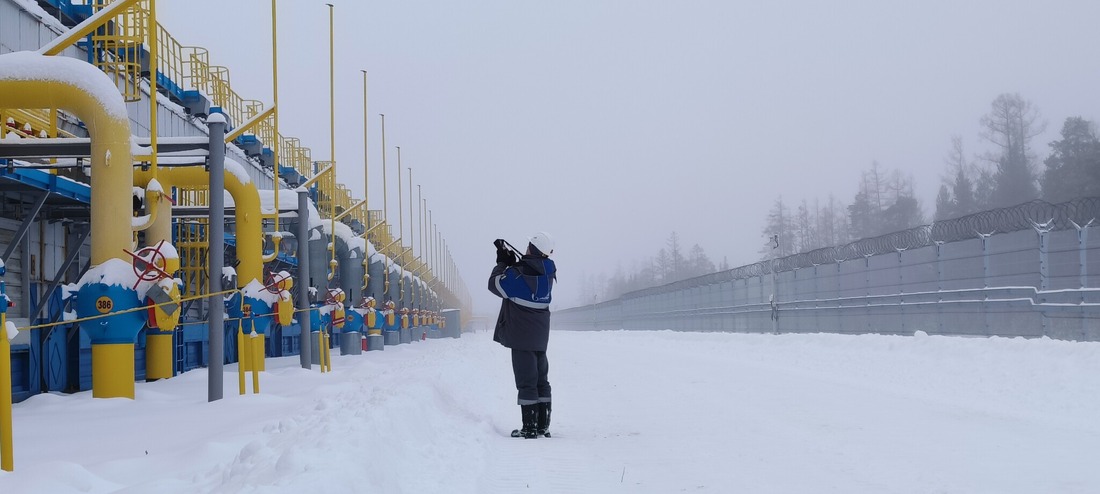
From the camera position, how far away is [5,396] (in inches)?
238

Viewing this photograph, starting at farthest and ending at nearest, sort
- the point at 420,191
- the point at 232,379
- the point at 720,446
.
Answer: the point at 420,191 < the point at 232,379 < the point at 720,446

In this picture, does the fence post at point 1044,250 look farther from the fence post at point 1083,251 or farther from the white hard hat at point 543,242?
Result: the white hard hat at point 543,242

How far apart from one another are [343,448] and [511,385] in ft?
30.3

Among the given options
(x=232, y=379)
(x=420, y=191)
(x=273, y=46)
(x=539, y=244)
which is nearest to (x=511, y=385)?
(x=232, y=379)

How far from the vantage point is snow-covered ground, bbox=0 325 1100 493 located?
592 centimetres

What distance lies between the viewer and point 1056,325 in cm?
1719

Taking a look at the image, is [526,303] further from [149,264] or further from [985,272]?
[985,272]

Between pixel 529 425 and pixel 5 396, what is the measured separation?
4.16m

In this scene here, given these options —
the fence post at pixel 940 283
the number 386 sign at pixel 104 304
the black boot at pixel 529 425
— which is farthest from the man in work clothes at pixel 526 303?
the fence post at pixel 940 283

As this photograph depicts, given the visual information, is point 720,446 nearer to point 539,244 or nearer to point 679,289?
point 539,244

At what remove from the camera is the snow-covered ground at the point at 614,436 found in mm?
5922

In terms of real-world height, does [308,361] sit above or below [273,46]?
below

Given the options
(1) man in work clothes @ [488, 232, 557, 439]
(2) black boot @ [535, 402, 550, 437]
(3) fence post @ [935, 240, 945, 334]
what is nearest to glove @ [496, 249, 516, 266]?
(1) man in work clothes @ [488, 232, 557, 439]

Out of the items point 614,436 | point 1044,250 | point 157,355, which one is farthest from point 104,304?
point 1044,250
